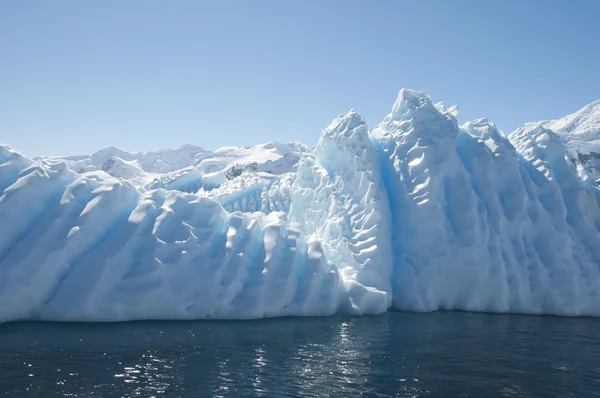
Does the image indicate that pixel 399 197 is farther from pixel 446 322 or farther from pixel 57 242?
pixel 57 242

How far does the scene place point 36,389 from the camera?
6.53 meters

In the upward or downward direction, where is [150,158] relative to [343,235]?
upward

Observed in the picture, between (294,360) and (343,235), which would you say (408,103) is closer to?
(343,235)

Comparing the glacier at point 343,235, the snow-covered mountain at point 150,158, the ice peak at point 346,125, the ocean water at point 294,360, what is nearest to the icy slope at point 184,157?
the snow-covered mountain at point 150,158

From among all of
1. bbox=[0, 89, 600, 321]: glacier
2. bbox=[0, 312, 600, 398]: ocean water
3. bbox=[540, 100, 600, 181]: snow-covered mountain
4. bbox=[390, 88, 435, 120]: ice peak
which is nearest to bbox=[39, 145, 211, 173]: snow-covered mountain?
bbox=[540, 100, 600, 181]: snow-covered mountain

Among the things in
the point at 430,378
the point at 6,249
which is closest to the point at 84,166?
the point at 6,249

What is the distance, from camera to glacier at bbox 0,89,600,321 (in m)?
11.3

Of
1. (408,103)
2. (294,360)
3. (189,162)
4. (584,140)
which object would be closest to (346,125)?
(408,103)

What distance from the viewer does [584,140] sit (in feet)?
295

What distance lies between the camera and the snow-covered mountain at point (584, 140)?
8112cm

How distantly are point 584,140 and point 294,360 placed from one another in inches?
3956

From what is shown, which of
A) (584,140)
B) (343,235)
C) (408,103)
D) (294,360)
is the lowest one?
(294,360)

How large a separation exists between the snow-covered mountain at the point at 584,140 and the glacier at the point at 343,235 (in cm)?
5714

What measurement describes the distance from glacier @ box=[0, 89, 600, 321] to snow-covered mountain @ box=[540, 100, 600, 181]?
187 feet
